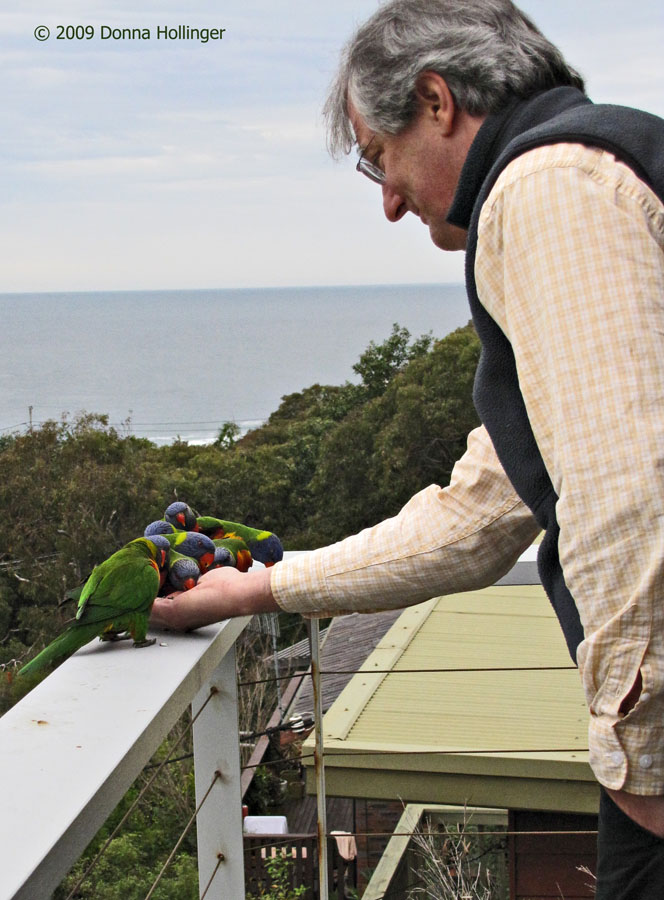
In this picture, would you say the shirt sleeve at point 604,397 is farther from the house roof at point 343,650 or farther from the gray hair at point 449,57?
the house roof at point 343,650

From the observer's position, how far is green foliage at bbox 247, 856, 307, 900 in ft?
20.2

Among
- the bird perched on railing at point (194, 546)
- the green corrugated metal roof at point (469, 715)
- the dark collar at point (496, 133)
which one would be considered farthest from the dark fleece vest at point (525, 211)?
the green corrugated metal roof at point (469, 715)

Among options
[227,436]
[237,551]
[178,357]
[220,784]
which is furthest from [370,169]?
[178,357]

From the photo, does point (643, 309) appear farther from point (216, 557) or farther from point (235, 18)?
point (235, 18)

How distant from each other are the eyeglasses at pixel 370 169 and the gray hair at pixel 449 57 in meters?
0.07

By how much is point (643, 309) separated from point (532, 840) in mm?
4694

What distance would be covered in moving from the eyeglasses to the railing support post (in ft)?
2.41

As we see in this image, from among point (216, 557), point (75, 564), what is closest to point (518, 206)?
point (216, 557)

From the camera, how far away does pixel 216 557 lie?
1337mm

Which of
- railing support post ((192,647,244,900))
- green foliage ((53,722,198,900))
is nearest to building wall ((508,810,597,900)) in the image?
green foliage ((53,722,198,900))

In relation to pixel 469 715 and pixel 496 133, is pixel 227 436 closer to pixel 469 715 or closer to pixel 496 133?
pixel 469 715

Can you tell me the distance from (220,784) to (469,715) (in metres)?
4.58

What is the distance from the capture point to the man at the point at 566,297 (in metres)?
0.66

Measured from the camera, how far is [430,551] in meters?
1.17
